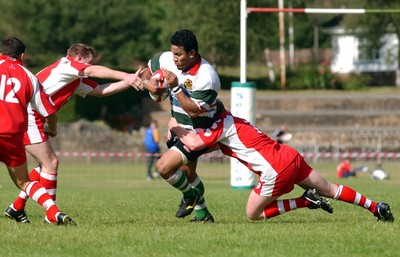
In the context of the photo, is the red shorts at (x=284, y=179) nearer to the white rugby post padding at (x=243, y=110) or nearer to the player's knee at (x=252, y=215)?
the player's knee at (x=252, y=215)

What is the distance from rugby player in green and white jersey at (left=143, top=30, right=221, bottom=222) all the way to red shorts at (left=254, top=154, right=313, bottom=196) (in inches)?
31.0

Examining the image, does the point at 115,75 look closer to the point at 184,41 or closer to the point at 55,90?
the point at 184,41

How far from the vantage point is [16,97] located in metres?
11.7

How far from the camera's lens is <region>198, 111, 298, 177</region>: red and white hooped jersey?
12.2 m

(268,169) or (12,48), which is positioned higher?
(12,48)

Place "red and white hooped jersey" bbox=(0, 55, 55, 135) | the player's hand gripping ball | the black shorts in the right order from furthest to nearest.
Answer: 1. the black shorts
2. the player's hand gripping ball
3. "red and white hooped jersey" bbox=(0, 55, 55, 135)

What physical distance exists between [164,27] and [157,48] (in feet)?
23.6

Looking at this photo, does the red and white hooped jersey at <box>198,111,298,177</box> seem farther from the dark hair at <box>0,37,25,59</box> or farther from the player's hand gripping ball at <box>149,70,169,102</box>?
the dark hair at <box>0,37,25,59</box>

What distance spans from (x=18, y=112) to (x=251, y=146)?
8.10ft

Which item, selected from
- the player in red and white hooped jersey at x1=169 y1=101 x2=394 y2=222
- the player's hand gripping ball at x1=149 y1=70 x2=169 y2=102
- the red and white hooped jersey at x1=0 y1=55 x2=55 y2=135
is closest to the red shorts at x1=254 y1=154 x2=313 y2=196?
the player in red and white hooped jersey at x1=169 y1=101 x2=394 y2=222

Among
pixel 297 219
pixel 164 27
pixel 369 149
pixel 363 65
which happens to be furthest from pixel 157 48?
pixel 297 219

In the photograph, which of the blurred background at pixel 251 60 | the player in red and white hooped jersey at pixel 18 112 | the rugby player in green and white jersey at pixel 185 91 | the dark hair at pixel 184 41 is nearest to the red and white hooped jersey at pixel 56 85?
the player in red and white hooped jersey at pixel 18 112

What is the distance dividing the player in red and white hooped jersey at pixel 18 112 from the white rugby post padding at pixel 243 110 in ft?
39.4

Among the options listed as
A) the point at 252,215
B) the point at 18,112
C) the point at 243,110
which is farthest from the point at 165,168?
the point at 243,110
